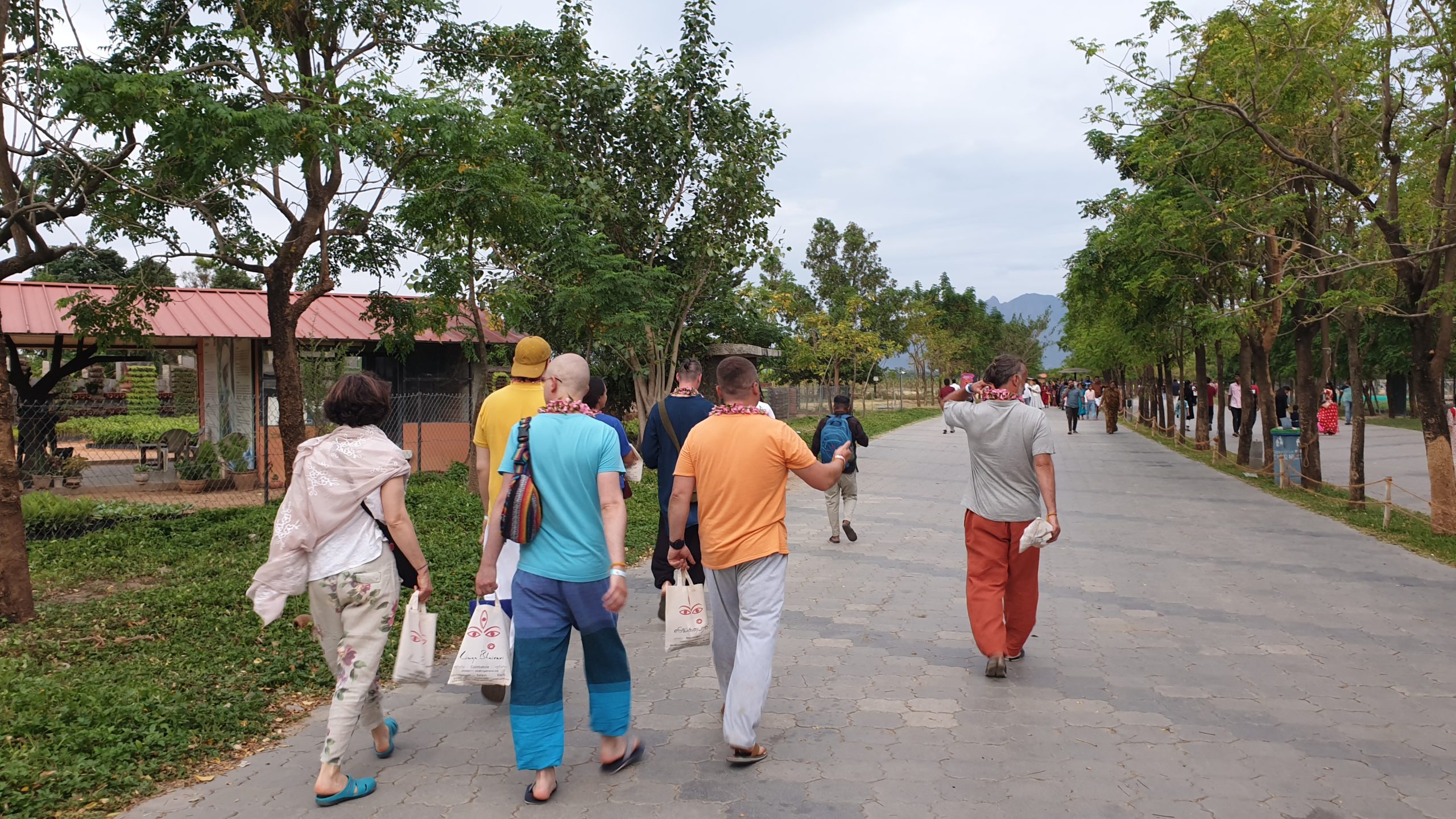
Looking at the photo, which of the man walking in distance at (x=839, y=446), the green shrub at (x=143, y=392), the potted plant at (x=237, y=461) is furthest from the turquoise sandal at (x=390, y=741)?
the green shrub at (x=143, y=392)

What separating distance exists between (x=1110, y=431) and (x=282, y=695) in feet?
99.8

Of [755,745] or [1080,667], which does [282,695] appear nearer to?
[755,745]

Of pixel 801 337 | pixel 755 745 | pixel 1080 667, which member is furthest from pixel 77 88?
pixel 801 337

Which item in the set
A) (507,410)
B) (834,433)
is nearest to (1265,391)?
(834,433)

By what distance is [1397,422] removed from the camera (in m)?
37.0

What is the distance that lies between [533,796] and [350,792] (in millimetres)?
724

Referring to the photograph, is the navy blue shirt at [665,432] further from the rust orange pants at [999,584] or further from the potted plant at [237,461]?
the potted plant at [237,461]

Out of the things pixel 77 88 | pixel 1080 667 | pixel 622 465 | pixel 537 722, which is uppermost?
pixel 77 88

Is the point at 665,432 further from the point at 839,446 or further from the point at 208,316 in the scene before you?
the point at 208,316

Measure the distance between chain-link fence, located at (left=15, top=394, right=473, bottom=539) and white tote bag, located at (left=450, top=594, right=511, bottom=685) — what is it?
25.9 feet

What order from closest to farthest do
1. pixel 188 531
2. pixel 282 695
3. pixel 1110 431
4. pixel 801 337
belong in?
pixel 282 695
pixel 188 531
pixel 1110 431
pixel 801 337

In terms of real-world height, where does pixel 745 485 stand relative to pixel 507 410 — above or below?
below

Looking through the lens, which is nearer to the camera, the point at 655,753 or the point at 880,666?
the point at 655,753

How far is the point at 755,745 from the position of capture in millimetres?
4133
